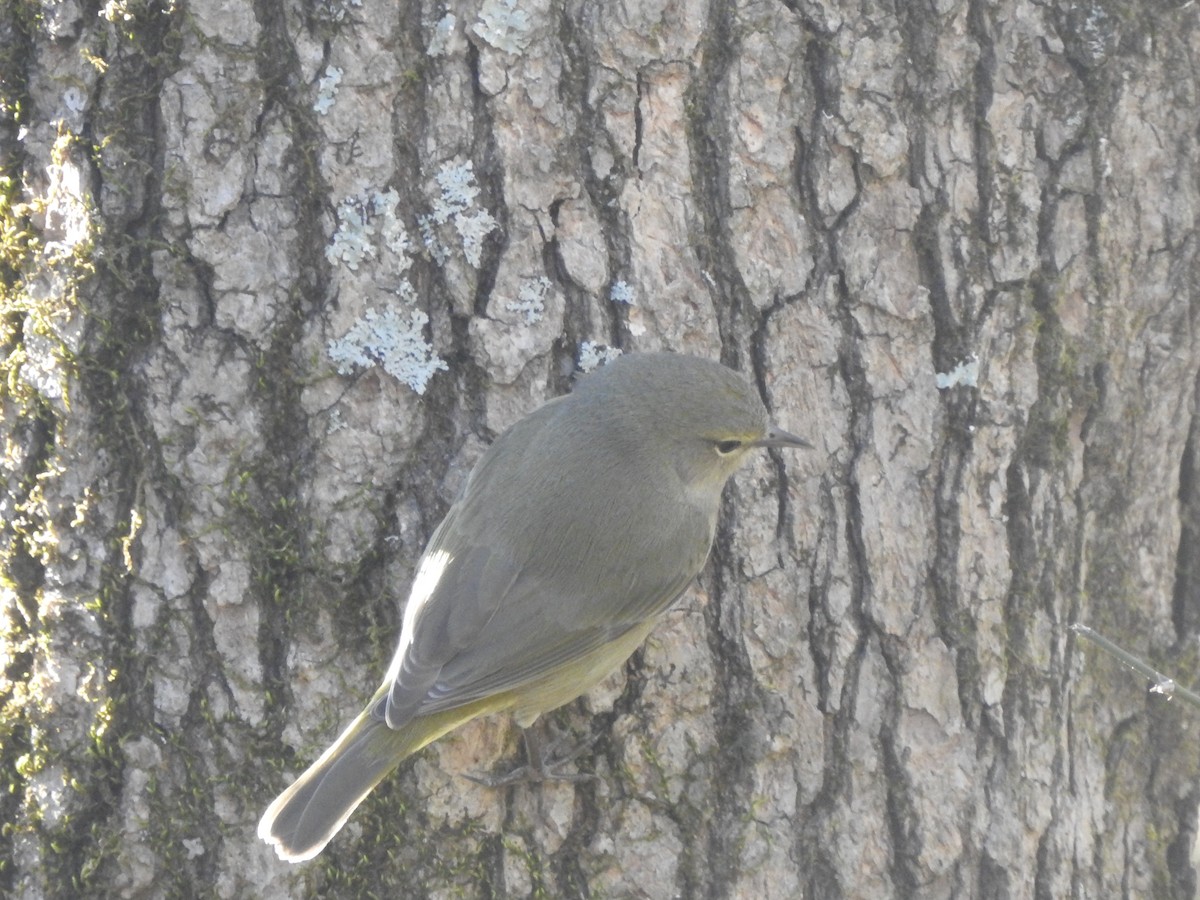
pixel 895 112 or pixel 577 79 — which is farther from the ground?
pixel 577 79

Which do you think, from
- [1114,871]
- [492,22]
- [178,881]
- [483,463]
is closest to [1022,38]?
[492,22]

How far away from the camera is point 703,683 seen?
10.5 feet

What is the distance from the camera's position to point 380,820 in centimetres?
308

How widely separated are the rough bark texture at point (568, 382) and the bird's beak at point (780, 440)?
0.10 metres

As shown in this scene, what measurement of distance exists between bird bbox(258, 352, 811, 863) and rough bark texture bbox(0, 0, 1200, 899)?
0.08 m

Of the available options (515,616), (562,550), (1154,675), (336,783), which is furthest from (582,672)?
(1154,675)

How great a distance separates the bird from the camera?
3.10 m

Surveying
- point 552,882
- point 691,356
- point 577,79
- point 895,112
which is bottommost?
point 552,882

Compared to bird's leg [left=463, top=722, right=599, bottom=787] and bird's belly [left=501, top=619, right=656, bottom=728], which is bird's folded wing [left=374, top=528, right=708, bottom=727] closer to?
bird's belly [left=501, top=619, right=656, bottom=728]

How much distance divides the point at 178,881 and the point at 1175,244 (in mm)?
3032

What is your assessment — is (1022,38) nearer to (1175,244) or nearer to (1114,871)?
(1175,244)

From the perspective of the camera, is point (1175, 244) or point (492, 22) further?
point (1175, 244)

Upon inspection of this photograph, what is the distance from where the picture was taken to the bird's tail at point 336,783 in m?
2.81

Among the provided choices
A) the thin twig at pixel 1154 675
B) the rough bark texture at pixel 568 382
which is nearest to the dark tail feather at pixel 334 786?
the rough bark texture at pixel 568 382
